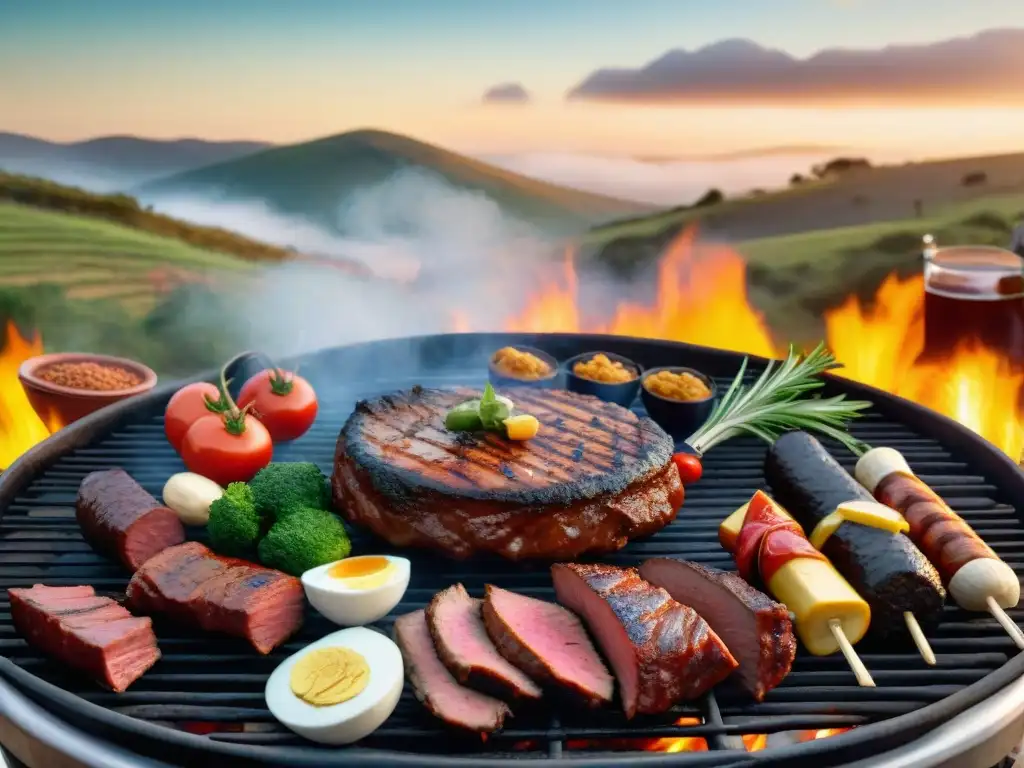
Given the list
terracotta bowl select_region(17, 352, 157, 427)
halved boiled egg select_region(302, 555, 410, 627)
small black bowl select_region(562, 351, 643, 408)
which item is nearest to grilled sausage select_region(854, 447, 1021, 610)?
small black bowl select_region(562, 351, 643, 408)

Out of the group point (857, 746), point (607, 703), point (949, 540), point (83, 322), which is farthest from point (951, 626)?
point (83, 322)

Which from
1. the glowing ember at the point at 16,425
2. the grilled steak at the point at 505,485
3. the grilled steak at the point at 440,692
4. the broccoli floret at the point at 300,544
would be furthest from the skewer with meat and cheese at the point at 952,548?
the glowing ember at the point at 16,425

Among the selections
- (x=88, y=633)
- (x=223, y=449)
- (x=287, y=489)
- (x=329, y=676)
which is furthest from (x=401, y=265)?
(x=329, y=676)

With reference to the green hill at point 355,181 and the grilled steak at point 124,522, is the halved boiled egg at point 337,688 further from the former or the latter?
the green hill at point 355,181

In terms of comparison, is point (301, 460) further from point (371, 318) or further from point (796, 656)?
point (371, 318)

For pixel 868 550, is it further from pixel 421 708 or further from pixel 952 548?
pixel 421 708

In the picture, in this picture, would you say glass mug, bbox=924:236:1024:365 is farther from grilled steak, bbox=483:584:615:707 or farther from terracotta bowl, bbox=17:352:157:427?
terracotta bowl, bbox=17:352:157:427
